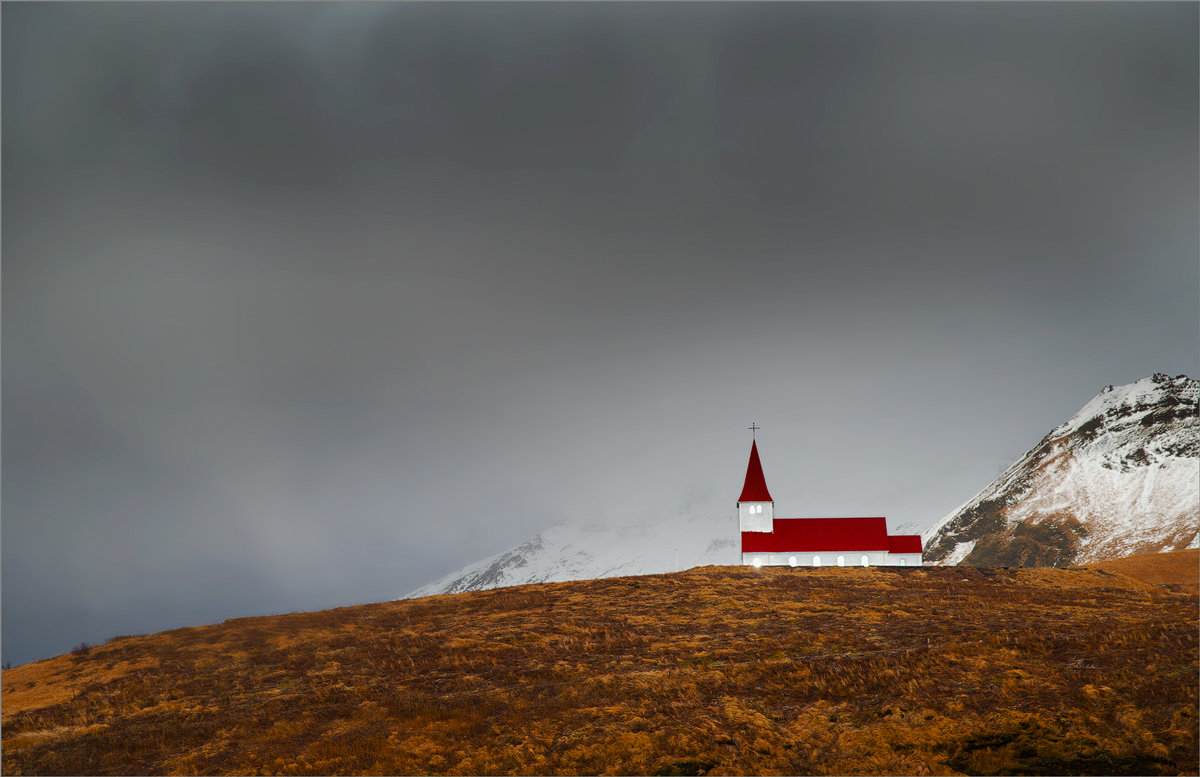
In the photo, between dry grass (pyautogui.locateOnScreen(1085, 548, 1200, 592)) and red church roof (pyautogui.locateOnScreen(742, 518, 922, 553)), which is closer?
dry grass (pyautogui.locateOnScreen(1085, 548, 1200, 592))

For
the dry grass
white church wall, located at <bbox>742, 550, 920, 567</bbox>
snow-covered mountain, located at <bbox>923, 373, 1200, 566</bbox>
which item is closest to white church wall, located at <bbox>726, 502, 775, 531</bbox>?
white church wall, located at <bbox>742, 550, 920, 567</bbox>

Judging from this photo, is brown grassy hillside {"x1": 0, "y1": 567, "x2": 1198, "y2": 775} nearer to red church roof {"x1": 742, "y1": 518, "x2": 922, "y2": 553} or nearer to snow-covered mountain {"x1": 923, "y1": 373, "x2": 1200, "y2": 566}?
red church roof {"x1": 742, "y1": 518, "x2": 922, "y2": 553}

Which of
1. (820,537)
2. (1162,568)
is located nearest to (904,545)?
(820,537)

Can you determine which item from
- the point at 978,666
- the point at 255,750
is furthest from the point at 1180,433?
the point at 255,750

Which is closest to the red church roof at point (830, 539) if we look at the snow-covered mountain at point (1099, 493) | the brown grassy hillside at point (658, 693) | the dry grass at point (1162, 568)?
the dry grass at point (1162, 568)

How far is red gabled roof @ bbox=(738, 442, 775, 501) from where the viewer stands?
68875 mm

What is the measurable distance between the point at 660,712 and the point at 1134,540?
85665 mm

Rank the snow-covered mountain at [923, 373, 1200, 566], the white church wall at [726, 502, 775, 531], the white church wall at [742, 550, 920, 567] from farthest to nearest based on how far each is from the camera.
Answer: the snow-covered mountain at [923, 373, 1200, 566] < the white church wall at [726, 502, 775, 531] < the white church wall at [742, 550, 920, 567]

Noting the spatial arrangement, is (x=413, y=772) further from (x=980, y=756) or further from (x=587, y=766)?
(x=980, y=756)

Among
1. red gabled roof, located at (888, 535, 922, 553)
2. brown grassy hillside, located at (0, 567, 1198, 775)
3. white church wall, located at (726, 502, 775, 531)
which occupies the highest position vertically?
white church wall, located at (726, 502, 775, 531)

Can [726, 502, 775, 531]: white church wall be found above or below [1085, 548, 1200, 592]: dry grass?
above

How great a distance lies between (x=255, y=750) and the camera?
18938mm

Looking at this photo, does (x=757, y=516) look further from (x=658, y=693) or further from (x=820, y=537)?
(x=658, y=693)

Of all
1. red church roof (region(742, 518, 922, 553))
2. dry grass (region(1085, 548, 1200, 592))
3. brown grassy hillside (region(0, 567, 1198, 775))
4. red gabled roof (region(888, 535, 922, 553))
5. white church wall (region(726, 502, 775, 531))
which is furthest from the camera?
white church wall (region(726, 502, 775, 531))
